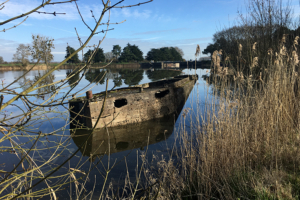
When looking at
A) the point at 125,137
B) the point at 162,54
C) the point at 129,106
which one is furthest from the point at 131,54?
the point at 125,137

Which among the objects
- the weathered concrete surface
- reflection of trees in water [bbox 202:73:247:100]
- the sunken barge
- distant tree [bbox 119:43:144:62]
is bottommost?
the weathered concrete surface

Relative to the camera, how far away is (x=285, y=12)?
7.57 meters

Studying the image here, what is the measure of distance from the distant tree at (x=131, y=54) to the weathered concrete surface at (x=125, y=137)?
68.8 meters

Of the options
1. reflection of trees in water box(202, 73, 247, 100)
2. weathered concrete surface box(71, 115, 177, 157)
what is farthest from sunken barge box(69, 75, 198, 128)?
reflection of trees in water box(202, 73, 247, 100)

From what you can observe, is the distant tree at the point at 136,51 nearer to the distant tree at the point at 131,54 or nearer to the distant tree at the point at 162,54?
the distant tree at the point at 131,54

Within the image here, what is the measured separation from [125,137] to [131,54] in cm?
7191

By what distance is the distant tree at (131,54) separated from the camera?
76250mm

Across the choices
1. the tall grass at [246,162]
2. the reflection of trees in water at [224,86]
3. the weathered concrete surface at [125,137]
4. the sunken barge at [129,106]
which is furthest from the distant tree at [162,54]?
the tall grass at [246,162]

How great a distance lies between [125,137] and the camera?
8.83m

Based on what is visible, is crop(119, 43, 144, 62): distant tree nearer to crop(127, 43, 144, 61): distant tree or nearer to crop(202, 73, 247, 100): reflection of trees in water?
crop(127, 43, 144, 61): distant tree

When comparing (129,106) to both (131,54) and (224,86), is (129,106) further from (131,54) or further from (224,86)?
(131,54)

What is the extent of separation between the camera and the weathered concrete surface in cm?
773

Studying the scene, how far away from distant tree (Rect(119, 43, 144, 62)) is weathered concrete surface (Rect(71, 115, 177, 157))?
68803 mm

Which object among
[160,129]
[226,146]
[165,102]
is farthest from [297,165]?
[165,102]
